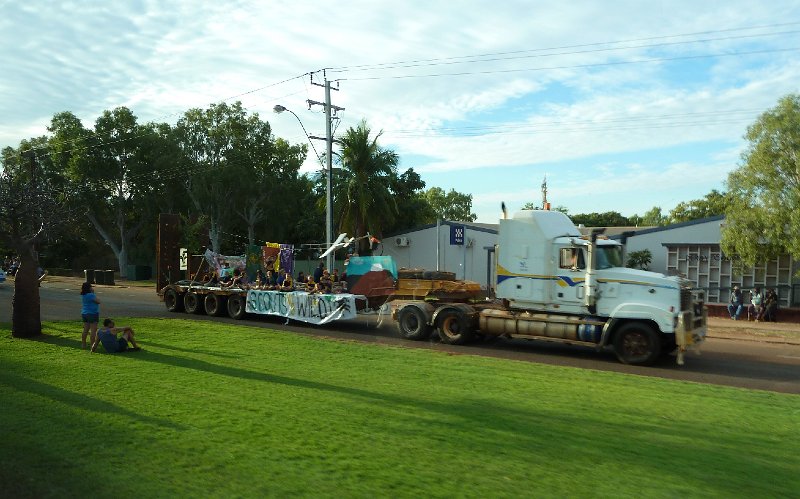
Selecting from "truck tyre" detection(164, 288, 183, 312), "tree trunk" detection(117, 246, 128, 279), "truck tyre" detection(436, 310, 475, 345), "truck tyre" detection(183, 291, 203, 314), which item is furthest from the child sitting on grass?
"tree trunk" detection(117, 246, 128, 279)

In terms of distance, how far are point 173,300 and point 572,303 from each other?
50.4 ft

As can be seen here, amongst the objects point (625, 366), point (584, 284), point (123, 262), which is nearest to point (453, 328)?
point (584, 284)

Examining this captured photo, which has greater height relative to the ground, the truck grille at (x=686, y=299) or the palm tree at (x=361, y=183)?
the palm tree at (x=361, y=183)

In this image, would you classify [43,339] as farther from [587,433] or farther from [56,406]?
[587,433]

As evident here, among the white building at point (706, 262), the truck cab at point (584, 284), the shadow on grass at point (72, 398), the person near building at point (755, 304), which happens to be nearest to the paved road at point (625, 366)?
the truck cab at point (584, 284)

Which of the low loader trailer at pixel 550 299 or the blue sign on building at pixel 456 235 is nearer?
the low loader trailer at pixel 550 299

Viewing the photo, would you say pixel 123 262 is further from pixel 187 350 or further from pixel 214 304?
pixel 187 350

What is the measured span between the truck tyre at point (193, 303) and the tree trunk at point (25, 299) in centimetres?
795

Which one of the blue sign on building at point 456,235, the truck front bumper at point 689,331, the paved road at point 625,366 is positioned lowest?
the paved road at point 625,366

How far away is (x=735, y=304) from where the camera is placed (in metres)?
24.3

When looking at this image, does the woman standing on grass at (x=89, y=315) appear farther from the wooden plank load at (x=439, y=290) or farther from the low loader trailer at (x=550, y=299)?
the wooden plank load at (x=439, y=290)

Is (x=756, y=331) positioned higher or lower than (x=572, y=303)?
lower

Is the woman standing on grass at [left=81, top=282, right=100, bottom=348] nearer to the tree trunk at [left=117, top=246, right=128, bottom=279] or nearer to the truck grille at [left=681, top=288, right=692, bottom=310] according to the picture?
the truck grille at [left=681, top=288, right=692, bottom=310]

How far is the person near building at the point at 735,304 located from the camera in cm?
2405
